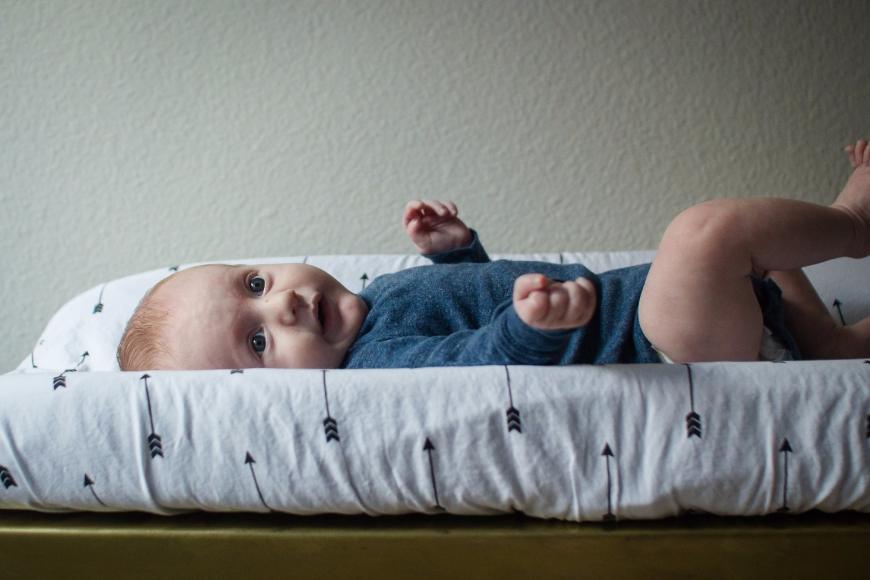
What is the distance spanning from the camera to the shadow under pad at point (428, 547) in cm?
63

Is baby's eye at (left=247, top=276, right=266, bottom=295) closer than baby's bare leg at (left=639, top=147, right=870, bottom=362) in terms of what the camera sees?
No

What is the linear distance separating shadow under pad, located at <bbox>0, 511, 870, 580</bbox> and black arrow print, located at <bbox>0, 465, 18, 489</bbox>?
0.15 ft

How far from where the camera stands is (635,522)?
651mm

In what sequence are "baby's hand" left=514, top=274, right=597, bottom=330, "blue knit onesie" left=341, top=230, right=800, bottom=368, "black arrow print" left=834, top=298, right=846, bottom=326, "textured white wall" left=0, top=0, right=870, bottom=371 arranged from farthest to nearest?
"textured white wall" left=0, top=0, right=870, bottom=371 → "black arrow print" left=834, top=298, right=846, bottom=326 → "blue knit onesie" left=341, top=230, right=800, bottom=368 → "baby's hand" left=514, top=274, right=597, bottom=330

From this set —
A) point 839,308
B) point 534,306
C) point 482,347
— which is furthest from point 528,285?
point 839,308

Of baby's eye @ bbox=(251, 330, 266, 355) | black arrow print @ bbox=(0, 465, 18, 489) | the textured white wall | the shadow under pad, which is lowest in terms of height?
the shadow under pad

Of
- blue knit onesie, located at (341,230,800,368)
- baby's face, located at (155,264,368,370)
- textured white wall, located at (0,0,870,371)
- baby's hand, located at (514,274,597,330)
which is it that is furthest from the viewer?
textured white wall, located at (0,0,870,371)

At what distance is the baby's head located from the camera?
88 cm

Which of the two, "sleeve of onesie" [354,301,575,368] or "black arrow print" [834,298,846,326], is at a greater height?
"sleeve of onesie" [354,301,575,368]

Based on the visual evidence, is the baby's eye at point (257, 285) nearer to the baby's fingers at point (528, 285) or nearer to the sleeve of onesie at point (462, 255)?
the sleeve of onesie at point (462, 255)

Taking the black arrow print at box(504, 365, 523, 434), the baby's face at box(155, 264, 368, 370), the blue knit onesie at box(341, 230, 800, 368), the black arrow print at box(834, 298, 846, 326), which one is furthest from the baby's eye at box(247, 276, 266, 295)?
the black arrow print at box(834, 298, 846, 326)

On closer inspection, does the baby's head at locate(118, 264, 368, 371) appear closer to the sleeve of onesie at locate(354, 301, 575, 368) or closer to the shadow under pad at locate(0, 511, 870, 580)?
the sleeve of onesie at locate(354, 301, 575, 368)

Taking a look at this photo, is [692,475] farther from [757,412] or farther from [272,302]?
[272,302]

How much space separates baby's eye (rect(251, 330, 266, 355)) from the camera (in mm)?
900
